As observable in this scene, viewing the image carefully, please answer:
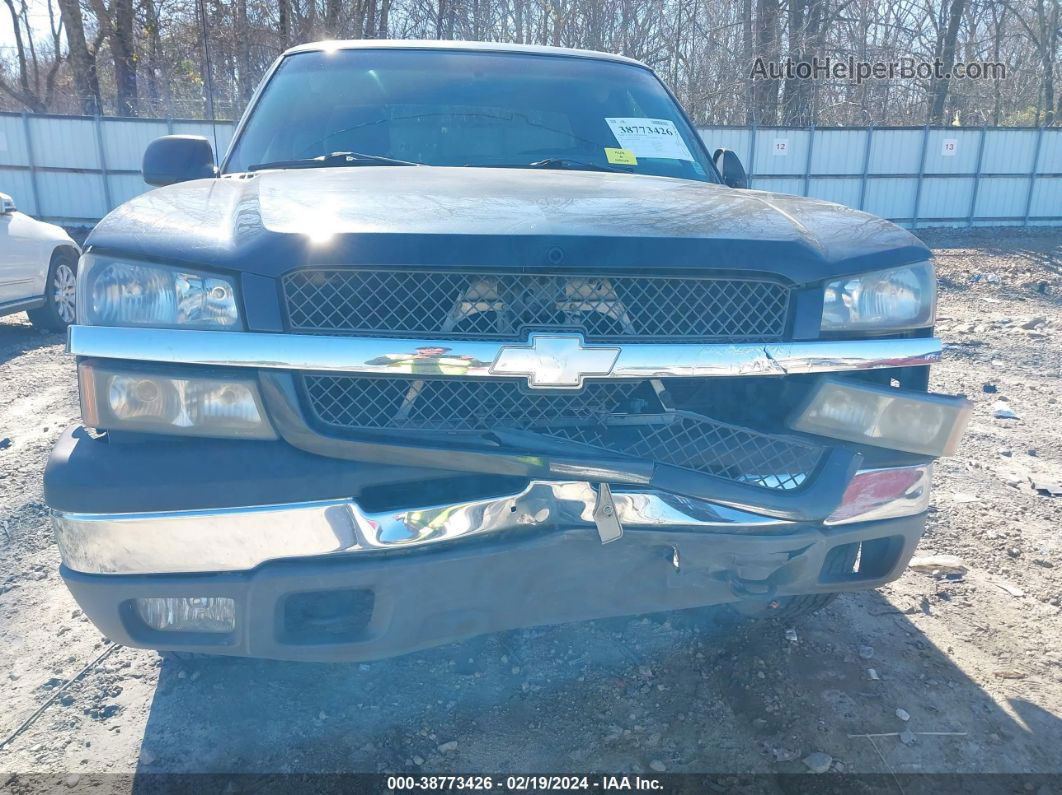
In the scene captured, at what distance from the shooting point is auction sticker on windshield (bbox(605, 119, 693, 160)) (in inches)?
135

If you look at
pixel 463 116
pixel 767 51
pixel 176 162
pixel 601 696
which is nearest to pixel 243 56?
pixel 767 51

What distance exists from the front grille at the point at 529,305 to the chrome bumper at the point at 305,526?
388 millimetres

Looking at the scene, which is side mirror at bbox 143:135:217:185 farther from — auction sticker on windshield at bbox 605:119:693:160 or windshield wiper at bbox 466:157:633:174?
auction sticker on windshield at bbox 605:119:693:160

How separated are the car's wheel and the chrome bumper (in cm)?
661

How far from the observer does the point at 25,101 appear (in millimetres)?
25625

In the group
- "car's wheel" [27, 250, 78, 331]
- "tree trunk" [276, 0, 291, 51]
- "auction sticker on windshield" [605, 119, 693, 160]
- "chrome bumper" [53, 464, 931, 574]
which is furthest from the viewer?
"tree trunk" [276, 0, 291, 51]

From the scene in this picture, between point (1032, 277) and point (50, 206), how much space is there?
1887 centimetres

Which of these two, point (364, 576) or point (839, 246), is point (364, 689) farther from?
point (839, 246)

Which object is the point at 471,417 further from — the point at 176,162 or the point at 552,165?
the point at 176,162

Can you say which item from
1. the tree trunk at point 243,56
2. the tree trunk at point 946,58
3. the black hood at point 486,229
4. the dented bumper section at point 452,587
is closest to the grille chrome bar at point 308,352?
the black hood at point 486,229

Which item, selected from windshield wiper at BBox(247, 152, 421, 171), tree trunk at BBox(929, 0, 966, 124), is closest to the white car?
windshield wiper at BBox(247, 152, 421, 171)

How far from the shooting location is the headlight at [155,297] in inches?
73.9

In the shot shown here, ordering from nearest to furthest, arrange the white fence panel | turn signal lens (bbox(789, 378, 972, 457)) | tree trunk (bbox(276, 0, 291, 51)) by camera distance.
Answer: turn signal lens (bbox(789, 378, 972, 457)) < the white fence panel < tree trunk (bbox(276, 0, 291, 51))

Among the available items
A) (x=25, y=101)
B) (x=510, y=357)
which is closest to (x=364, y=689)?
(x=510, y=357)
